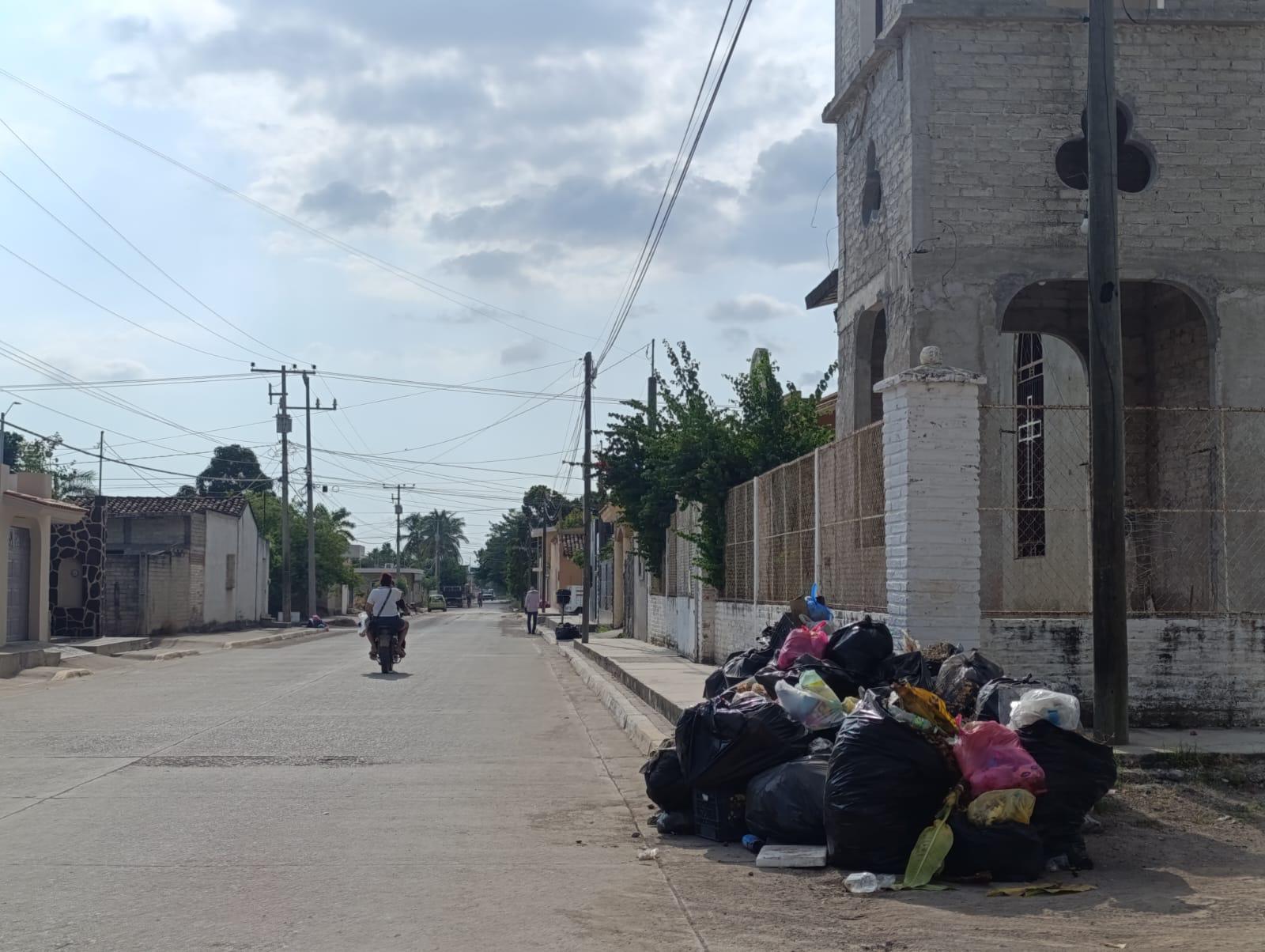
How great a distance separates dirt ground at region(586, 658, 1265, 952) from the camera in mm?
5551

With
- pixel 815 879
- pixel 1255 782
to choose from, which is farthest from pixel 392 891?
pixel 1255 782

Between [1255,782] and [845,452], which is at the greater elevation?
[845,452]

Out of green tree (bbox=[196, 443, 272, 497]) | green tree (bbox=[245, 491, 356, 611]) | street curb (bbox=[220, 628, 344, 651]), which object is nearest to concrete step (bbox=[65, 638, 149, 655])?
street curb (bbox=[220, 628, 344, 651])

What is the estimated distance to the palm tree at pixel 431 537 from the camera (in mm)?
165750

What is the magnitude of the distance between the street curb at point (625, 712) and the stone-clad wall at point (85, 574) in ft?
46.8

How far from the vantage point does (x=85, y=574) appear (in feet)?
109

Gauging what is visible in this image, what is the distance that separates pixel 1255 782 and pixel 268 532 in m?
70.7

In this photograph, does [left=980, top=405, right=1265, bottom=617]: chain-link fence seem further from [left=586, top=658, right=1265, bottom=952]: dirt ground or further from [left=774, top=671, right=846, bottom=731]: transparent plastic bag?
[left=586, top=658, right=1265, bottom=952]: dirt ground

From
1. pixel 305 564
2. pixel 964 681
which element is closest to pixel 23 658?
pixel 964 681

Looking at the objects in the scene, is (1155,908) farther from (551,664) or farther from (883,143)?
(551,664)

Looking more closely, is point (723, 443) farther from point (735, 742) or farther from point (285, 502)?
point (285, 502)

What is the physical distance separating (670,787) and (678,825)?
23cm

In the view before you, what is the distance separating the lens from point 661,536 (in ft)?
93.4

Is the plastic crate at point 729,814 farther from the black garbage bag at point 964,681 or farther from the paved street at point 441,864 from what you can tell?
the black garbage bag at point 964,681
